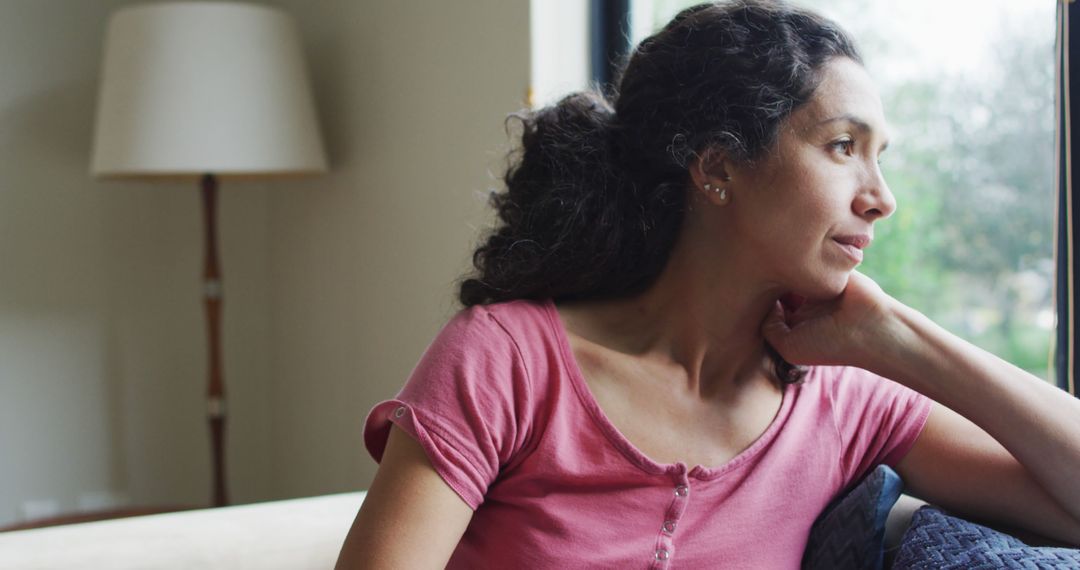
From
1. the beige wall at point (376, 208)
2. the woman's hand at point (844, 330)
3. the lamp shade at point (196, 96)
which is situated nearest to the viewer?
the woman's hand at point (844, 330)

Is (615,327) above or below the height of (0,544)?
above

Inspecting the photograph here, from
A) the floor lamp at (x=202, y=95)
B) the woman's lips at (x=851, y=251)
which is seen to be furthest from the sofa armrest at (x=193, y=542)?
the floor lamp at (x=202, y=95)

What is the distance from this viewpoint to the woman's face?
46.1 inches

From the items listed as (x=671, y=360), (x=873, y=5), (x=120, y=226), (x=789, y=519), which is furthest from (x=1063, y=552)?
(x=120, y=226)

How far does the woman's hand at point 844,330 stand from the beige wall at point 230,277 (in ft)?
3.80

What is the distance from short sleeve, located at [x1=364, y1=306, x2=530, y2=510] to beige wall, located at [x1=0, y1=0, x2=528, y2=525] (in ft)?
3.96

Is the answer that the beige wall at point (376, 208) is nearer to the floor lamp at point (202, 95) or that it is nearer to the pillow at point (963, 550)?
the floor lamp at point (202, 95)

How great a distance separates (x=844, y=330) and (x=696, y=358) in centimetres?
17

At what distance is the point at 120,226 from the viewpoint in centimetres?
312

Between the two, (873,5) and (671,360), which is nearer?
(671,360)

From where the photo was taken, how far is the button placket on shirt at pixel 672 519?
3.95ft

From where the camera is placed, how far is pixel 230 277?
129 inches

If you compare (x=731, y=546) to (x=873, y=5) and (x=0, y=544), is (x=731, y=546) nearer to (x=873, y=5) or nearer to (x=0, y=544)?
(x=0, y=544)

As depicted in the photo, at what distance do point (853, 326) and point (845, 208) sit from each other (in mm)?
163
